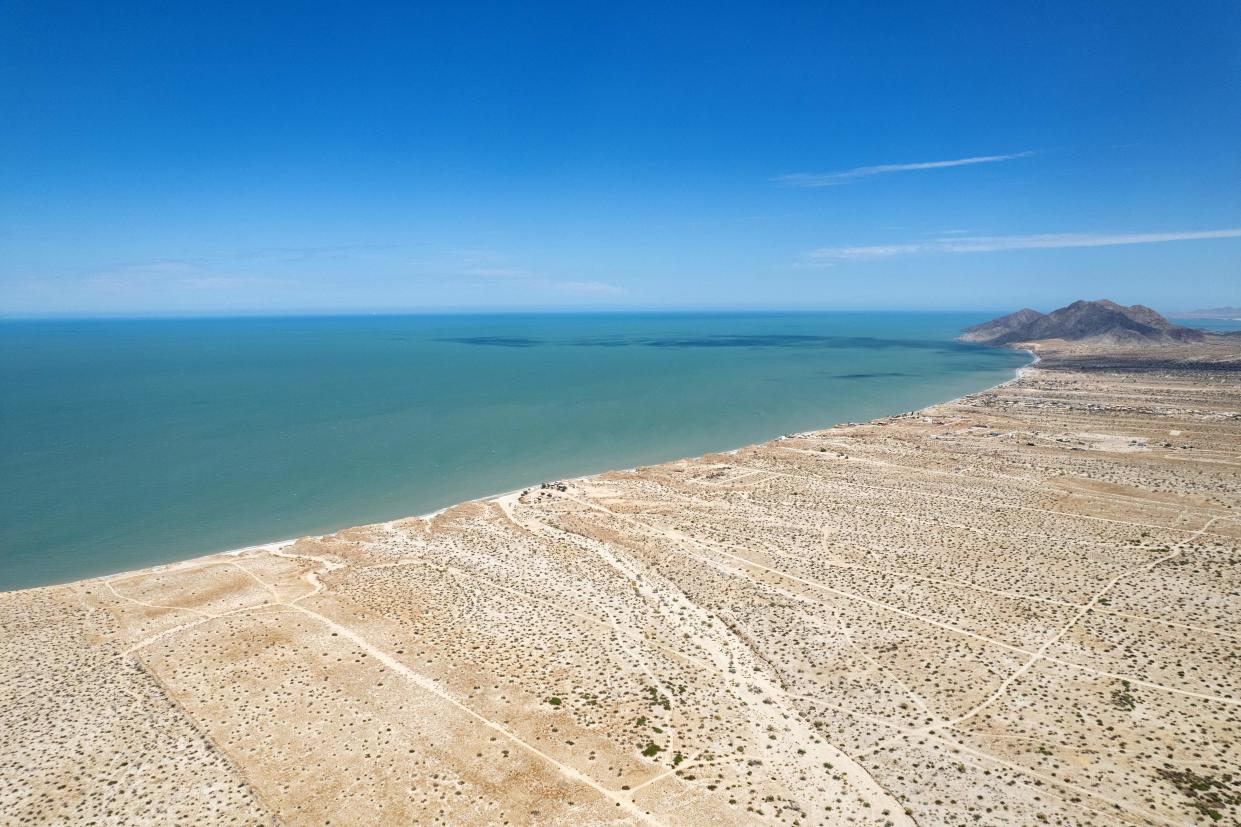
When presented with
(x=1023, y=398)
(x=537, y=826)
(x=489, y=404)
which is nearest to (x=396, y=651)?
(x=537, y=826)

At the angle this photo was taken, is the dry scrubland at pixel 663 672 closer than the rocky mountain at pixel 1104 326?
Yes

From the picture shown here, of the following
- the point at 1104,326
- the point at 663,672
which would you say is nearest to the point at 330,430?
the point at 663,672

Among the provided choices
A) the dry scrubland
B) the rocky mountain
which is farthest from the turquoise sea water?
the rocky mountain

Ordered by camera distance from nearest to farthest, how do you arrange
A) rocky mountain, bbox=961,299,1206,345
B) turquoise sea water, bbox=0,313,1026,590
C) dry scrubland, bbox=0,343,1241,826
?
dry scrubland, bbox=0,343,1241,826 < turquoise sea water, bbox=0,313,1026,590 < rocky mountain, bbox=961,299,1206,345

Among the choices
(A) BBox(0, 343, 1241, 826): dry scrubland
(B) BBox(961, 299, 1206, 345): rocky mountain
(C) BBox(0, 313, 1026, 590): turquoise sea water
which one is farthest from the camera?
(B) BBox(961, 299, 1206, 345): rocky mountain

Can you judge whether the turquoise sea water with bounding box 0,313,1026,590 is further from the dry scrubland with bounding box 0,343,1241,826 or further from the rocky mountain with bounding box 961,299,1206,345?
the rocky mountain with bounding box 961,299,1206,345

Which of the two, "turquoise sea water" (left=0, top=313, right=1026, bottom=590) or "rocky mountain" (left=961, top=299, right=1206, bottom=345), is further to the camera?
"rocky mountain" (left=961, top=299, right=1206, bottom=345)

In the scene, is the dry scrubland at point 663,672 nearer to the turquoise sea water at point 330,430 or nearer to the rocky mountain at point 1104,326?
the turquoise sea water at point 330,430

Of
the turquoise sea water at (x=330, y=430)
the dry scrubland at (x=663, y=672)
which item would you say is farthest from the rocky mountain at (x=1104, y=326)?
the dry scrubland at (x=663, y=672)
